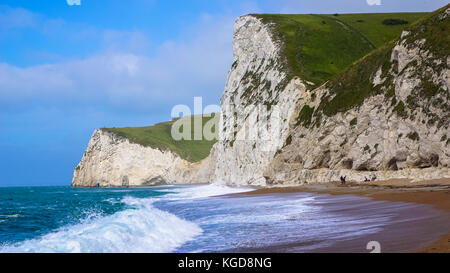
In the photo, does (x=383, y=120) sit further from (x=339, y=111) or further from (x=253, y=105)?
(x=253, y=105)

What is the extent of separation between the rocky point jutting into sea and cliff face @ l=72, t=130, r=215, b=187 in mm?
52153

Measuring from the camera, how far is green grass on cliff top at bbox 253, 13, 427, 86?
206ft

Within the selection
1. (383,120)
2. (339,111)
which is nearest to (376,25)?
(339,111)

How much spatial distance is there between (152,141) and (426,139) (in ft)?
351

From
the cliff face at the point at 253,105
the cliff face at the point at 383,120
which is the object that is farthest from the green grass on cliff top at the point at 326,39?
the cliff face at the point at 383,120

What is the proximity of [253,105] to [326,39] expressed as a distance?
2261cm

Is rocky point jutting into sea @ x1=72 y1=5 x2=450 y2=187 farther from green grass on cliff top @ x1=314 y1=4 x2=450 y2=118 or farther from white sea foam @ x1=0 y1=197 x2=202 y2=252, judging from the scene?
white sea foam @ x1=0 y1=197 x2=202 y2=252

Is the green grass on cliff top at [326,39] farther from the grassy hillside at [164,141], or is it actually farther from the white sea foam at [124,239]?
the grassy hillside at [164,141]

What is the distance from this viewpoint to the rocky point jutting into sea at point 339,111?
98.7 feet

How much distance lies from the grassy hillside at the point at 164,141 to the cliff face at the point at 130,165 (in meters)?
2.27

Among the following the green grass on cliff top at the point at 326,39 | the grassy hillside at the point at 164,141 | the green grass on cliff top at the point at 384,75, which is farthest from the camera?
the grassy hillside at the point at 164,141

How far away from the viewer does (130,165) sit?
124 metres

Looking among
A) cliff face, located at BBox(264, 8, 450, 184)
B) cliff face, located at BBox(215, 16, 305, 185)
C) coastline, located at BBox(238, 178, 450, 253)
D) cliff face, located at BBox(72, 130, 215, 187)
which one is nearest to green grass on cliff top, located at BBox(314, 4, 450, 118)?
cliff face, located at BBox(264, 8, 450, 184)
